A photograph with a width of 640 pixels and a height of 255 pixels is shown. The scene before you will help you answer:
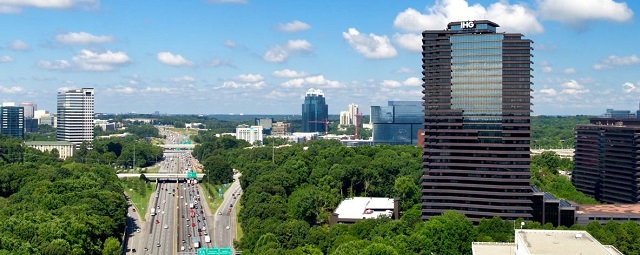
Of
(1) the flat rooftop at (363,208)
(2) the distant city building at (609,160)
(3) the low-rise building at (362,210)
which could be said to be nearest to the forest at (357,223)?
(3) the low-rise building at (362,210)

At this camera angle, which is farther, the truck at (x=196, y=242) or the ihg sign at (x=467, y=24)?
the ihg sign at (x=467, y=24)

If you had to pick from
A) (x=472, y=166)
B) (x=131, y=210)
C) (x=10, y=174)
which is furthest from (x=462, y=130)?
(x=10, y=174)

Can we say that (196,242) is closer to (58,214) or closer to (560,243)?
(58,214)

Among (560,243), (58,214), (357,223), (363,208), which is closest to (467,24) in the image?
(363,208)

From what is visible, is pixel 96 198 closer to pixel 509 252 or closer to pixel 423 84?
pixel 423 84

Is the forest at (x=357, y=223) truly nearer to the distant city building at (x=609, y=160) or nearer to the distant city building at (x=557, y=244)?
the distant city building at (x=609, y=160)

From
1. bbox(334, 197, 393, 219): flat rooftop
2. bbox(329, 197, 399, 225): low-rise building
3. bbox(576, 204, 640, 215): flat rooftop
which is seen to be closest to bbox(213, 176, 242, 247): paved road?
bbox(329, 197, 399, 225): low-rise building
